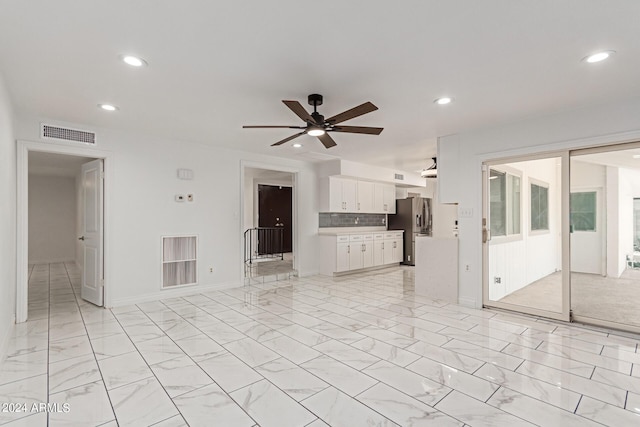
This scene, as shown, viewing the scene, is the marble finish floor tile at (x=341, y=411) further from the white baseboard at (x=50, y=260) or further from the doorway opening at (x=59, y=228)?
the white baseboard at (x=50, y=260)

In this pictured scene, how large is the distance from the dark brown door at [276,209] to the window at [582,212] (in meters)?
7.31

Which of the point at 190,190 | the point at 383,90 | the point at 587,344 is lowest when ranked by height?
the point at 587,344

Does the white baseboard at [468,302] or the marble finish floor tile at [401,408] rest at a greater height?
the white baseboard at [468,302]

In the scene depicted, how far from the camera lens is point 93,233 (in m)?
4.75

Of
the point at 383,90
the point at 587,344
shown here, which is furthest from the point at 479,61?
the point at 587,344

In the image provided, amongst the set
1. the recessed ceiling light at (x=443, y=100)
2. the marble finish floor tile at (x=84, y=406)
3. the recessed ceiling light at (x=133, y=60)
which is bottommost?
the marble finish floor tile at (x=84, y=406)

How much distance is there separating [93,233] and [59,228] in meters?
5.85

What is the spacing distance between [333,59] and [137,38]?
1414 millimetres

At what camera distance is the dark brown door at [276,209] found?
9.95m

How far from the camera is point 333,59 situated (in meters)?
2.58

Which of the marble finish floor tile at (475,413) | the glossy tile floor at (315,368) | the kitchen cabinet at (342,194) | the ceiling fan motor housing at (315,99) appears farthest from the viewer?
the kitchen cabinet at (342,194)

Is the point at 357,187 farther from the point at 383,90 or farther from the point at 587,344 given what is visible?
the point at 587,344

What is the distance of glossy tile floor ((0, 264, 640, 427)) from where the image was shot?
6.82ft

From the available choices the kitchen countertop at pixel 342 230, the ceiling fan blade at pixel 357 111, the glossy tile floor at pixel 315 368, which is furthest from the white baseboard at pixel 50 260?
the ceiling fan blade at pixel 357 111
